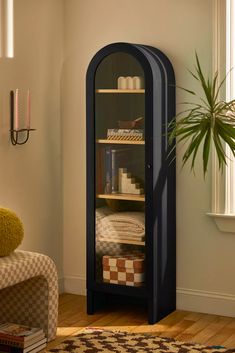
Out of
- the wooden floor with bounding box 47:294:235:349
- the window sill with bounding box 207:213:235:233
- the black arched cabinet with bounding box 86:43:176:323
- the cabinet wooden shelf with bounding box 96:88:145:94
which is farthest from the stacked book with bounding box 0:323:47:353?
the cabinet wooden shelf with bounding box 96:88:145:94

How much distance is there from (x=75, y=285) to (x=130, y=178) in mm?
1024

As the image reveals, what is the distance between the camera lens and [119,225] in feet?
14.4

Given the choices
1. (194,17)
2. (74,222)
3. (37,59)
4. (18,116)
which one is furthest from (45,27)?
(74,222)

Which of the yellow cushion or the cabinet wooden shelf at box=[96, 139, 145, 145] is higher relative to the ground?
the cabinet wooden shelf at box=[96, 139, 145, 145]

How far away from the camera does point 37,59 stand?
465 centimetres

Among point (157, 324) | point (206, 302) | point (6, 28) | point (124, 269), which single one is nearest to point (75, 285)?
point (124, 269)

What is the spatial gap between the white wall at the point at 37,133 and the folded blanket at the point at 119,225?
49cm

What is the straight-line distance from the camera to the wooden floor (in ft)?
13.4

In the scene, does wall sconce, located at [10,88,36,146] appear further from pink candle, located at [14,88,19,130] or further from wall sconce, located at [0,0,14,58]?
wall sconce, located at [0,0,14,58]

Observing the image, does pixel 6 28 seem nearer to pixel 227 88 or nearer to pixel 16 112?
pixel 16 112

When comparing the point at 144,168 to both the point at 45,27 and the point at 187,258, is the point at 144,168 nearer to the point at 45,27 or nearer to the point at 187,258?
the point at 187,258

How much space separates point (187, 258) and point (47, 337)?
42.1 inches

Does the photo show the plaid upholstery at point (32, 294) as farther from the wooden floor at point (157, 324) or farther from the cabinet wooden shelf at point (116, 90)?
the cabinet wooden shelf at point (116, 90)

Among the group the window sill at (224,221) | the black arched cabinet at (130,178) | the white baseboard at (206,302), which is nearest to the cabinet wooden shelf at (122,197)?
the black arched cabinet at (130,178)
